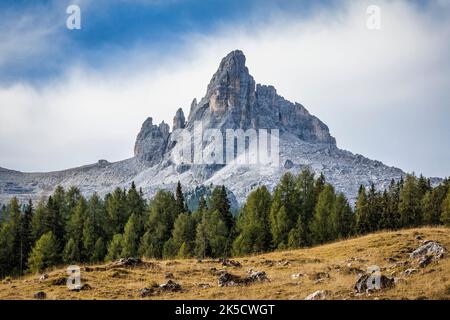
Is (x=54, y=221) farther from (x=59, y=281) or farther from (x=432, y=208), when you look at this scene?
(x=432, y=208)

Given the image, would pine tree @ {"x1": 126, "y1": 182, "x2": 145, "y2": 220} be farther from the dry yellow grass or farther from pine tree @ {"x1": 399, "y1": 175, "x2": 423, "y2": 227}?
the dry yellow grass

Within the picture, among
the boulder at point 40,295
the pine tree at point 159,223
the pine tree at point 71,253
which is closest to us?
the boulder at point 40,295

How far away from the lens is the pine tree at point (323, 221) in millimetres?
68750

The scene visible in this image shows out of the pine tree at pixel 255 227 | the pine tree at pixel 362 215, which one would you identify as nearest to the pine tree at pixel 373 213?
the pine tree at pixel 362 215

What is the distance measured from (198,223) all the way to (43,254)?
2331cm

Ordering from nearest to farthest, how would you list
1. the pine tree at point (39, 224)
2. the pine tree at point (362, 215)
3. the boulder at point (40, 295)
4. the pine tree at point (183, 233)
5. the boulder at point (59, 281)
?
the boulder at point (40, 295)
the boulder at point (59, 281)
the pine tree at point (183, 233)
the pine tree at point (362, 215)
the pine tree at point (39, 224)

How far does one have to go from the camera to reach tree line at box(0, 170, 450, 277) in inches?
2746

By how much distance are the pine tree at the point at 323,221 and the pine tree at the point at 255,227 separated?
22.9 ft

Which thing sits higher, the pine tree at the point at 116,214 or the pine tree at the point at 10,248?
the pine tree at the point at 116,214

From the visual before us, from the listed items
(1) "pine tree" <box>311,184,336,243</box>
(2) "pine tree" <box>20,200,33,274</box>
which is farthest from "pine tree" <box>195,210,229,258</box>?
(2) "pine tree" <box>20,200,33,274</box>

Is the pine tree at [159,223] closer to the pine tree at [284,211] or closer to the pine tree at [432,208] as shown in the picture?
the pine tree at [284,211]

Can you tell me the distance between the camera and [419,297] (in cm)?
1692

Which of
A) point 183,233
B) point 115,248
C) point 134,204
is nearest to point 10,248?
point 115,248
